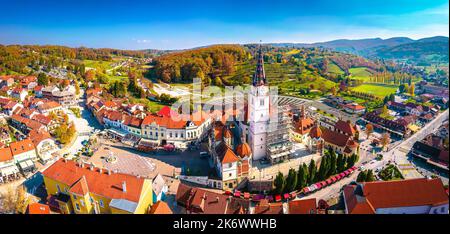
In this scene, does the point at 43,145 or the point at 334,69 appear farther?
the point at 334,69

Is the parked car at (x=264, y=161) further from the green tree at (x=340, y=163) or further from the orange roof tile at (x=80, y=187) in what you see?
the orange roof tile at (x=80, y=187)

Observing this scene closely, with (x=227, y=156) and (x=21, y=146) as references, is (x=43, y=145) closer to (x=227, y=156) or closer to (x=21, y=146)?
(x=21, y=146)

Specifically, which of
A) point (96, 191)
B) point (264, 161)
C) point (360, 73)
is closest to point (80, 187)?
point (96, 191)

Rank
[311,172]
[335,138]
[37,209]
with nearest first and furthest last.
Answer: [37,209] < [311,172] < [335,138]

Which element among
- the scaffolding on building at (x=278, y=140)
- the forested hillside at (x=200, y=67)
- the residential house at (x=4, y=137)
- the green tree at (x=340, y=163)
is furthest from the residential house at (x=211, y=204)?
the forested hillside at (x=200, y=67)

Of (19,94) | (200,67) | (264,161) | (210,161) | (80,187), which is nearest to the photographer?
(80,187)
